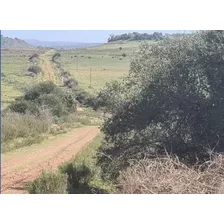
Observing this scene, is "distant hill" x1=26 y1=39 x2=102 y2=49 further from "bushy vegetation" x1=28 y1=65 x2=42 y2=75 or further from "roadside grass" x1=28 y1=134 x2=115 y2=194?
"roadside grass" x1=28 y1=134 x2=115 y2=194

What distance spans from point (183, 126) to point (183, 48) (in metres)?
1.32

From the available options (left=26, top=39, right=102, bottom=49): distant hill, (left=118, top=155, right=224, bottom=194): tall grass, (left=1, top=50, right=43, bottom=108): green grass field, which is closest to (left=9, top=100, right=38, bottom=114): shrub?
(left=1, top=50, right=43, bottom=108): green grass field

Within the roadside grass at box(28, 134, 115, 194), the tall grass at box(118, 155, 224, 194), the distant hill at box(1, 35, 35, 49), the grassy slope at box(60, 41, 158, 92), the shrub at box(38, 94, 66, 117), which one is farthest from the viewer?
the grassy slope at box(60, 41, 158, 92)

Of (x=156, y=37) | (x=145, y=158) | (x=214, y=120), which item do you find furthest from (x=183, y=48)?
(x=145, y=158)

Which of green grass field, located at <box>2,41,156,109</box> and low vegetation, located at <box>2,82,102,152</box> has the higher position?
green grass field, located at <box>2,41,156,109</box>

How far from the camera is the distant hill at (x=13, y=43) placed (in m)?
7.78

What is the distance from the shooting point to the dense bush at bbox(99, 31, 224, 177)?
8.66 meters

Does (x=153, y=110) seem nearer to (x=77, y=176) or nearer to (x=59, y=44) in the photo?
(x=77, y=176)

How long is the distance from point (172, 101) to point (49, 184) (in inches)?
99.6

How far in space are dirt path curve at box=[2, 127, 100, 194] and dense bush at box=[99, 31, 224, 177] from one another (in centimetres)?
59

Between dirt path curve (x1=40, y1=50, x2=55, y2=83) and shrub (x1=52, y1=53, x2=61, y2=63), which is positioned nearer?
dirt path curve (x1=40, y1=50, x2=55, y2=83)

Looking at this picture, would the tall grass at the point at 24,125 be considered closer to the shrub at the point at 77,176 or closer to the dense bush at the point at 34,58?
the shrub at the point at 77,176

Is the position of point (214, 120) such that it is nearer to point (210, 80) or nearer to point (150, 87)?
point (210, 80)

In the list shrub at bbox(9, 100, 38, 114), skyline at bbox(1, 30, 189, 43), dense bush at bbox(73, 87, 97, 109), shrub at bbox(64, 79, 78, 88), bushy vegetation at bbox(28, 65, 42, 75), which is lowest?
shrub at bbox(9, 100, 38, 114)
